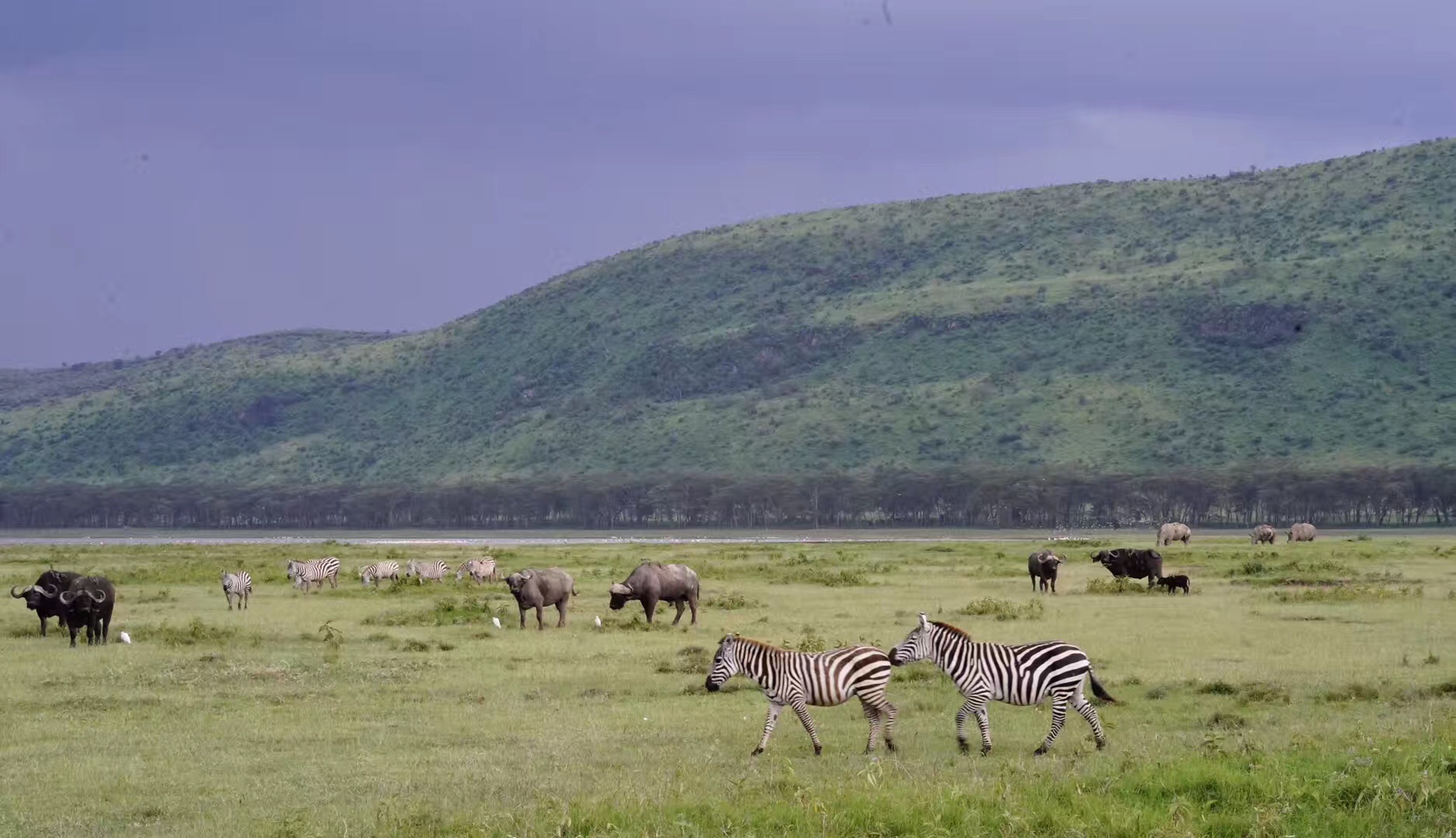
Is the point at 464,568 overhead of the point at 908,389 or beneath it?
beneath

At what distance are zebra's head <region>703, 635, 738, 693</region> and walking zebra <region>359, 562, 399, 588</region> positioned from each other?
107ft

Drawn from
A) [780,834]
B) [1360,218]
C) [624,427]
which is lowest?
[780,834]

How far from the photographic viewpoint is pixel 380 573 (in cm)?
5109

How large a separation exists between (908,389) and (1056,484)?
121 ft

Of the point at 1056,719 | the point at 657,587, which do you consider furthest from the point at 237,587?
the point at 1056,719

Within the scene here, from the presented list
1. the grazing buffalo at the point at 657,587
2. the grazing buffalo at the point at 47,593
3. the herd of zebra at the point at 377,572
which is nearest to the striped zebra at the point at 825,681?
the grazing buffalo at the point at 657,587

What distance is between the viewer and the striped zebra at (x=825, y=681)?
725 inches

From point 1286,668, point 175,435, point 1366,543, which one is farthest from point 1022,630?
point 175,435

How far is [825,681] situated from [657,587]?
683 inches

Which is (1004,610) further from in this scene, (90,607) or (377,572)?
(377,572)

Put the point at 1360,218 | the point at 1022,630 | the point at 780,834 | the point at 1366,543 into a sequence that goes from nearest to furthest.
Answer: the point at 780,834
the point at 1022,630
the point at 1366,543
the point at 1360,218

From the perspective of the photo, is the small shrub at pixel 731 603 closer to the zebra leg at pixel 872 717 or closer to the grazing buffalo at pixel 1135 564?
the grazing buffalo at pixel 1135 564

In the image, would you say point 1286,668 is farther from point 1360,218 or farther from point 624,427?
point 1360,218

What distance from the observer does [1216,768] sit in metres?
15.8
